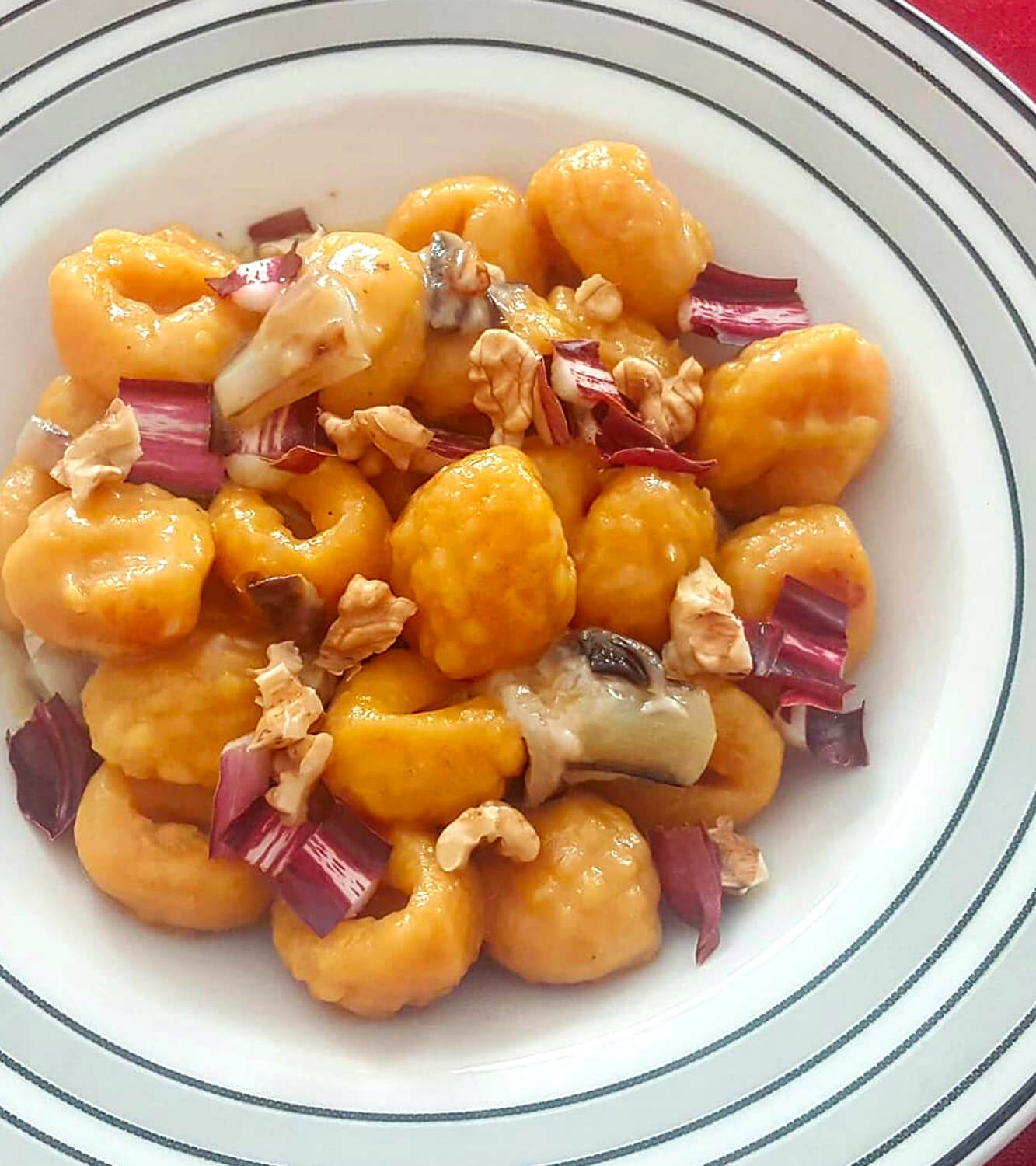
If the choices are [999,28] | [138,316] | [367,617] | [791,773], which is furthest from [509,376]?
[999,28]

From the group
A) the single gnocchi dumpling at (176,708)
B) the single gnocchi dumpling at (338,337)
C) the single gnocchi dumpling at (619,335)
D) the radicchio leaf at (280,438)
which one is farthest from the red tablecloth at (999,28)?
the single gnocchi dumpling at (176,708)

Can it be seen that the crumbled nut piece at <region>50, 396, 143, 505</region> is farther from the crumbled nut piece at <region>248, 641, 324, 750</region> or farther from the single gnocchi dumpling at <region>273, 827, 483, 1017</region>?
the single gnocchi dumpling at <region>273, 827, 483, 1017</region>

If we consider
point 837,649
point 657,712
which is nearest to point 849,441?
point 837,649

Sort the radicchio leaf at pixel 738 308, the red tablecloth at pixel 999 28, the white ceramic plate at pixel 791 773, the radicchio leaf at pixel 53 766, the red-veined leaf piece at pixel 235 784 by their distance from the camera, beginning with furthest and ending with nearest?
1. the red tablecloth at pixel 999 28
2. the radicchio leaf at pixel 738 308
3. the radicchio leaf at pixel 53 766
4. the red-veined leaf piece at pixel 235 784
5. the white ceramic plate at pixel 791 773

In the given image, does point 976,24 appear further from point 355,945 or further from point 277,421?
point 355,945

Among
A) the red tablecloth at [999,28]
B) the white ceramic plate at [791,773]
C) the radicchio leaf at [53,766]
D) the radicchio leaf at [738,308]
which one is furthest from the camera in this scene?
the red tablecloth at [999,28]

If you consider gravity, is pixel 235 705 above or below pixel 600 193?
below

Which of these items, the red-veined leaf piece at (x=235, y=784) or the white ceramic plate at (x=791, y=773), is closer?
the white ceramic plate at (x=791, y=773)

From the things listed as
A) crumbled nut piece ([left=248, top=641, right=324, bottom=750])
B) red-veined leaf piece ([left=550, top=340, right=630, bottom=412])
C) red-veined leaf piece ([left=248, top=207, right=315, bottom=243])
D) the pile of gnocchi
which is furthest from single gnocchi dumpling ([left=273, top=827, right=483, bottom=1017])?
red-veined leaf piece ([left=248, top=207, right=315, bottom=243])

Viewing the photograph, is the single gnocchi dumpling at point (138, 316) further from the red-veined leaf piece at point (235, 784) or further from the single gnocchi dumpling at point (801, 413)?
the single gnocchi dumpling at point (801, 413)
